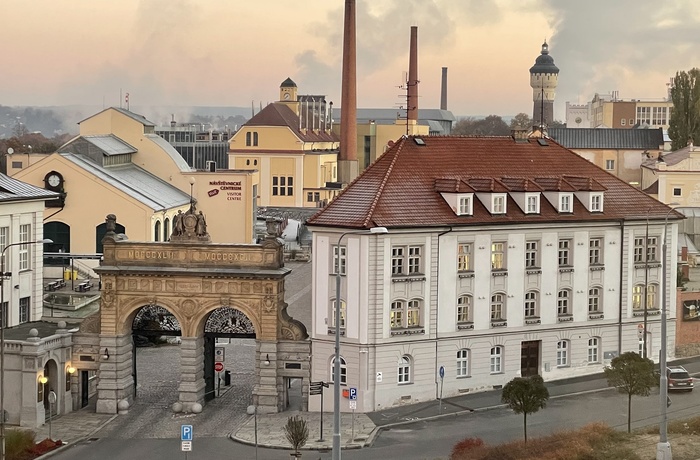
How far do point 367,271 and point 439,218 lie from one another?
474 cm

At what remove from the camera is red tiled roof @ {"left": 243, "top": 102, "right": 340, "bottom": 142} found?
A: 16838 cm

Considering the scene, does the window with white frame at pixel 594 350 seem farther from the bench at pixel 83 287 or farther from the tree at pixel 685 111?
the tree at pixel 685 111

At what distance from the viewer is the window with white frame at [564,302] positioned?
70.2m

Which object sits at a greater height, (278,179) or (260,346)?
(278,179)

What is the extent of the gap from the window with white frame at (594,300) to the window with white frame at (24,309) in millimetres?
26968

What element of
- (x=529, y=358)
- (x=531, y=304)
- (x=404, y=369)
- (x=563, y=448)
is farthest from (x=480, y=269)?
(x=563, y=448)

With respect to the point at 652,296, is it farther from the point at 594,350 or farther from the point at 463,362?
the point at 463,362

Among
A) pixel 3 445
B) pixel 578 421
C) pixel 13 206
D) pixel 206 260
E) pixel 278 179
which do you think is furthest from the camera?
pixel 278 179

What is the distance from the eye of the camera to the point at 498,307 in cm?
6838

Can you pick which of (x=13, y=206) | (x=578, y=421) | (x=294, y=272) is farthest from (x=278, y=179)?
(x=578, y=421)

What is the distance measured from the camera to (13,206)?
2731 inches

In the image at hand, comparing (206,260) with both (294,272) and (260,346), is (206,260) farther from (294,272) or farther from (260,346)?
(294,272)

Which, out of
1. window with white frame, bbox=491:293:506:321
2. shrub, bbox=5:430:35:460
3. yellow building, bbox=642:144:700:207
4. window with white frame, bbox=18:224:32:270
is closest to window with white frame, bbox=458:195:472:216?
window with white frame, bbox=491:293:506:321

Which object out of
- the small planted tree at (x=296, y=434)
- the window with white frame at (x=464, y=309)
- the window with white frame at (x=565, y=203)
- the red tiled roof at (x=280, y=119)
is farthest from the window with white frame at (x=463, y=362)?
Result: the red tiled roof at (x=280, y=119)
